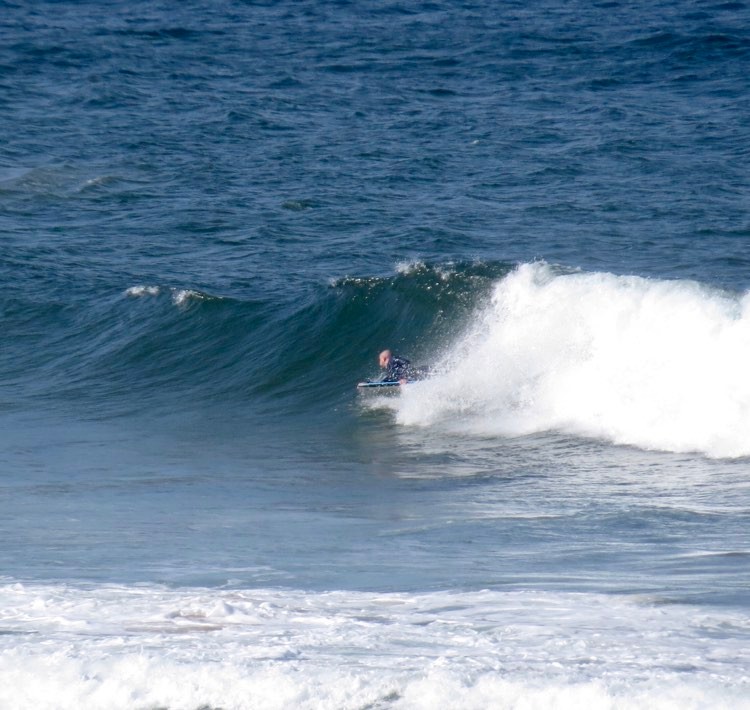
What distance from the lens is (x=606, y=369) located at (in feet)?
54.5

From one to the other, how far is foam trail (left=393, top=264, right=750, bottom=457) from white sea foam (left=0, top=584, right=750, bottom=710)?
22.6 ft

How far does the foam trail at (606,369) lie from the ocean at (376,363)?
0.17ft

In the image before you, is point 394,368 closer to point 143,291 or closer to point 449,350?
point 449,350

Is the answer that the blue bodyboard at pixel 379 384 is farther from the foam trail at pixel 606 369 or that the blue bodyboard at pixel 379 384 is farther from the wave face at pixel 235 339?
the wave face at pixel 235 339

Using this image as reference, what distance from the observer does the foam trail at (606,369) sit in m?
15.0

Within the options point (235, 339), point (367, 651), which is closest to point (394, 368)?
point (235, 339)

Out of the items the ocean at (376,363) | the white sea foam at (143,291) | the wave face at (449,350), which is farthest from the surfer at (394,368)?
the white sea foam at (143,291)

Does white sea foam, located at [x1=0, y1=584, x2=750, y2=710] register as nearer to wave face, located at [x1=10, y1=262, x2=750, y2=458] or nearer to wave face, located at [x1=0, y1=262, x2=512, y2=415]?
wave face, located at [x1=10, y1=262, x2=750, y2=458]

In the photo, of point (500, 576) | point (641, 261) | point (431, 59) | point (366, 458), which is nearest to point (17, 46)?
point (431, 59)

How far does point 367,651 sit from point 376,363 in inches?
488

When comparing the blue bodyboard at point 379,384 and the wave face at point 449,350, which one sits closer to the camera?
the wave face at point 449,350

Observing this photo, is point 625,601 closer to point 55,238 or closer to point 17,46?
point 55,238

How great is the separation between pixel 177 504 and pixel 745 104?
81.6 feet

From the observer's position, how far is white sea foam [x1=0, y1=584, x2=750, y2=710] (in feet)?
21.4
